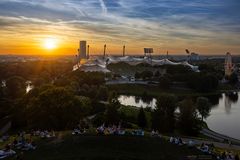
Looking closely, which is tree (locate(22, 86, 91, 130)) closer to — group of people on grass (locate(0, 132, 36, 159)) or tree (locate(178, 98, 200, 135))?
group of people on grass (locate(0, 132, 36, 159))

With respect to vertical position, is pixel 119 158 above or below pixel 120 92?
above

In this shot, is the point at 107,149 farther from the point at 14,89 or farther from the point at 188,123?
the point at 14,89

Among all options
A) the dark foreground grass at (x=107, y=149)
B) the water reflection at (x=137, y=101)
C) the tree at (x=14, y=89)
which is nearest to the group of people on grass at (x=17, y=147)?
the dark foreground grass at (x=107, y=149)

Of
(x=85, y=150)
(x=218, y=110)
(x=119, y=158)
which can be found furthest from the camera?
(x=218, y=110)

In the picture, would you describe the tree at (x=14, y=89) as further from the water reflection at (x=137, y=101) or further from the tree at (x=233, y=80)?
the tree at (x=233, y=80)

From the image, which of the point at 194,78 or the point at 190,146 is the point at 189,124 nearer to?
the point at 190,146

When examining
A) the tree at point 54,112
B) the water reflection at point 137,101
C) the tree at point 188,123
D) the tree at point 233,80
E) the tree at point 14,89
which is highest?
the tree at point 54,112

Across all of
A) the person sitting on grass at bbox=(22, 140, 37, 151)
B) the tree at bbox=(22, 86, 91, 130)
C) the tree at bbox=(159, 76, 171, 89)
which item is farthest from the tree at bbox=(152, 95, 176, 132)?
the tree at bbox=(159, 76, 171, 89)

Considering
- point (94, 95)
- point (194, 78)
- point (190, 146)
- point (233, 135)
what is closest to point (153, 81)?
point (194, 78)
